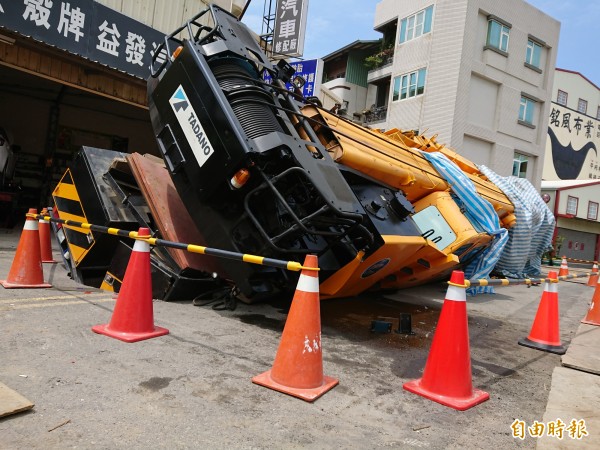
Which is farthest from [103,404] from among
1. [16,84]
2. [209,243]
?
[16,84]

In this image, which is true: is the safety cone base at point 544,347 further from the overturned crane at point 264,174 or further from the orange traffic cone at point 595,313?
the orange traffic cone at point 595,313

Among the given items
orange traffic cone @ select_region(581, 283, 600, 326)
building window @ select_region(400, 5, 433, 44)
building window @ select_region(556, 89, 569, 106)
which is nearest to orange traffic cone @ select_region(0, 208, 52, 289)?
orange traffic cone @ select_region(581, 283, 600, 326)

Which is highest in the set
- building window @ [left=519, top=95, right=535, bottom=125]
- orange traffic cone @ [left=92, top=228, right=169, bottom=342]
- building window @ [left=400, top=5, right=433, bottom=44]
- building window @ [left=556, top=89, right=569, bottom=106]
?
building window @ [left=556, top=89, right=569, bottom=106]

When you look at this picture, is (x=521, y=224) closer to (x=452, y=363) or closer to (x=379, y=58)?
(x=452, y=363)

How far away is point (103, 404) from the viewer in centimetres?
228

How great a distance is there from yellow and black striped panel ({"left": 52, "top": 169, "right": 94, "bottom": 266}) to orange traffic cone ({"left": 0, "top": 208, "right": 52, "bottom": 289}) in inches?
22.1

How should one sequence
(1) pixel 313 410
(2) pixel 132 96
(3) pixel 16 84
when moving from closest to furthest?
(1) pixel 313 410, (2) pixel 132 96, (3) pixel 16 84

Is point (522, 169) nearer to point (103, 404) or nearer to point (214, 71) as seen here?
point (214, 71)

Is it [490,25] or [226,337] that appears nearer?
[226,337]

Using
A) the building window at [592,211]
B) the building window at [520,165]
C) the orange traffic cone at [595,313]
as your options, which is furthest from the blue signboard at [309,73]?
the building window at [592,211]

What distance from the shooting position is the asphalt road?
2.11 meters

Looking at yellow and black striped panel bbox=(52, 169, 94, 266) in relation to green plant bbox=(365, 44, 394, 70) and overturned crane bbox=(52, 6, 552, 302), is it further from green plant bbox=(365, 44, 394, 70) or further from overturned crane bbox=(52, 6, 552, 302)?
green plant bbox=(365, 44, 394, 70)

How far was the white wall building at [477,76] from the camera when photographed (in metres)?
21.7

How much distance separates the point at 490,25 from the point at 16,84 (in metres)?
21.4
